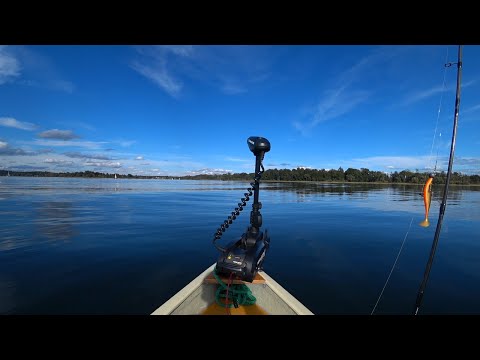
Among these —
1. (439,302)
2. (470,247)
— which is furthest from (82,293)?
(470,247)

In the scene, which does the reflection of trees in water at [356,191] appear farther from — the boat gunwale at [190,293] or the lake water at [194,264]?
the boat gunwale at [190,293]

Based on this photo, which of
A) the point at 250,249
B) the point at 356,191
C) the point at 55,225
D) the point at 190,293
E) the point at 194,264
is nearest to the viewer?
the point at 250,249

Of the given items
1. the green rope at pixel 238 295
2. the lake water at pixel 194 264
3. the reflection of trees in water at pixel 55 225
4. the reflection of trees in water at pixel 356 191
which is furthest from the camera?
the reflection of trees in water at pixel 356 191

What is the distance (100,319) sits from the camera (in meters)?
1.12

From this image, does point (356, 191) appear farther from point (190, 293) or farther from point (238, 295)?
point (190, 293)

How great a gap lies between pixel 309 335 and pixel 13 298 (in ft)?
23.9

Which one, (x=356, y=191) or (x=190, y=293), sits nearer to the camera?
(x=190, y=293)

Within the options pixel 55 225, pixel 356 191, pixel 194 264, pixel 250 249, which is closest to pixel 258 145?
pixel 250 249

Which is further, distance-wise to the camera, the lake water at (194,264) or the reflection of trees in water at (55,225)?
the reflection of trees in water at (55,225)

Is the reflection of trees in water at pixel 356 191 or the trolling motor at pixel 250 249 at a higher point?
the trolling motor at pixel 250 249

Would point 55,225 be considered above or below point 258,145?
below

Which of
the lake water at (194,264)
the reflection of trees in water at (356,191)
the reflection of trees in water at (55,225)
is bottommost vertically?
the lake water at (194,264)

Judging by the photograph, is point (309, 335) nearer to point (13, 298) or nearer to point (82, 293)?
point (82, 293)

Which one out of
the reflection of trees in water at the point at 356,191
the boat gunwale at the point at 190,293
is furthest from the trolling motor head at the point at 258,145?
the reflection of trees in water at the point at 356,191
